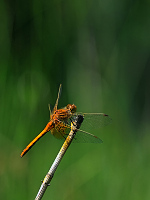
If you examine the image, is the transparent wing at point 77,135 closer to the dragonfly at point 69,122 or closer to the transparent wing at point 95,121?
the dragonfly at point 69,122

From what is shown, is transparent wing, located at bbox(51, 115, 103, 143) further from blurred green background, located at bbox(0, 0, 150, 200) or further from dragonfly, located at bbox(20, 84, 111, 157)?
blurred green background, located at bbox(0, 0, 150, 200)

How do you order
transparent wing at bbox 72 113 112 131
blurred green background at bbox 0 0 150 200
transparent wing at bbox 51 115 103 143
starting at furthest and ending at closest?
blurred green background at bbox 0 0 150 200 < transparent wing at bbox 72 113 112 131 < transparent wing at bbox 51 115 103 143

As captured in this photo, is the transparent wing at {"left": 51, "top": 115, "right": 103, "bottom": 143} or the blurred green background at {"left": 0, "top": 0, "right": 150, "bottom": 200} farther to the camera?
the blurred green background at {"left": 0, "top": 0, "right": 150, "bottom": 200}

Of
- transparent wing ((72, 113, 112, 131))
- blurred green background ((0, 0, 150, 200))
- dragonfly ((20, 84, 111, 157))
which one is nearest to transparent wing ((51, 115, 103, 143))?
dragonfly ((20, 84, 111, 157))

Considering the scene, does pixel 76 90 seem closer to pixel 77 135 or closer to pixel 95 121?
pixel 95 121

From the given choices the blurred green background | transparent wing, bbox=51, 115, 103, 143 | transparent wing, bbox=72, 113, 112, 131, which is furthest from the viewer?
the blurred green background

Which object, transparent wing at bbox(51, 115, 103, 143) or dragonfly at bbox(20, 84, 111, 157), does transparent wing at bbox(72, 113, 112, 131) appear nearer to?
dragonfly at bbox(20, 84, 111, 157)

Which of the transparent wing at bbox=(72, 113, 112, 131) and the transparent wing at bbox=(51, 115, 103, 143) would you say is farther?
the transparent wing at bbox=(72, 113, 112, 131)

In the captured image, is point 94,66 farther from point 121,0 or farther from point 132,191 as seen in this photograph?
point 132,191
